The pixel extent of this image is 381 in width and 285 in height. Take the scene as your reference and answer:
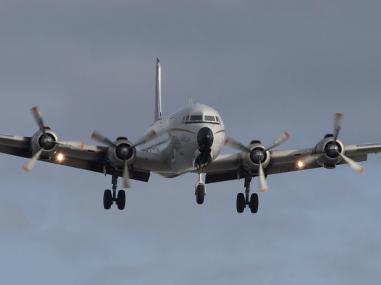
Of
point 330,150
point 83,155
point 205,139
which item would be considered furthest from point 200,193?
point 330,150

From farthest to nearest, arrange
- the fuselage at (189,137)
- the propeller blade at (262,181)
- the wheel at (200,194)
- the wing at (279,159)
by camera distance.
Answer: the wing at (279,159) → the propeller blade at (262,181) → the wheel at (200,194) → the fuselage at (189,137)

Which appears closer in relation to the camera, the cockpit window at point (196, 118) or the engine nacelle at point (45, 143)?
the engine nacelle at point (45, 143)

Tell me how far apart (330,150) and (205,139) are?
8.18m

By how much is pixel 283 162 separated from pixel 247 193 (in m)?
3.08

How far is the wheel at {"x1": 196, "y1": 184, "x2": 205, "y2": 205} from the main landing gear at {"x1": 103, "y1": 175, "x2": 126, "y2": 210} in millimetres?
5594

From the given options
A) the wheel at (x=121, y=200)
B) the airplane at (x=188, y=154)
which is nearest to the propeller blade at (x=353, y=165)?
the airplane at (x=188, y=154)

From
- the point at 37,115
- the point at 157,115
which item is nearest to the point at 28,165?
the point at 37,115

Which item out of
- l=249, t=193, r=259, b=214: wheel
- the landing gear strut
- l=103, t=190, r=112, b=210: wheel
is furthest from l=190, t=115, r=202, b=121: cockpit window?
l=249, t=193, r=259, b=214: wheel

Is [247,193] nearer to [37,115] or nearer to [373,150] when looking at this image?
[373,150]

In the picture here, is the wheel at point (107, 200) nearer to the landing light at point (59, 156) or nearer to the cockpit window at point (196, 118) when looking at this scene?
the landing light at point (59, 156)

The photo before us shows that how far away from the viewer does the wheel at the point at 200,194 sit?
6134 cm

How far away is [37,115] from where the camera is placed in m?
62.1

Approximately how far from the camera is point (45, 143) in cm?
6091

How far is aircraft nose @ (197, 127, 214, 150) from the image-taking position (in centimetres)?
5938
